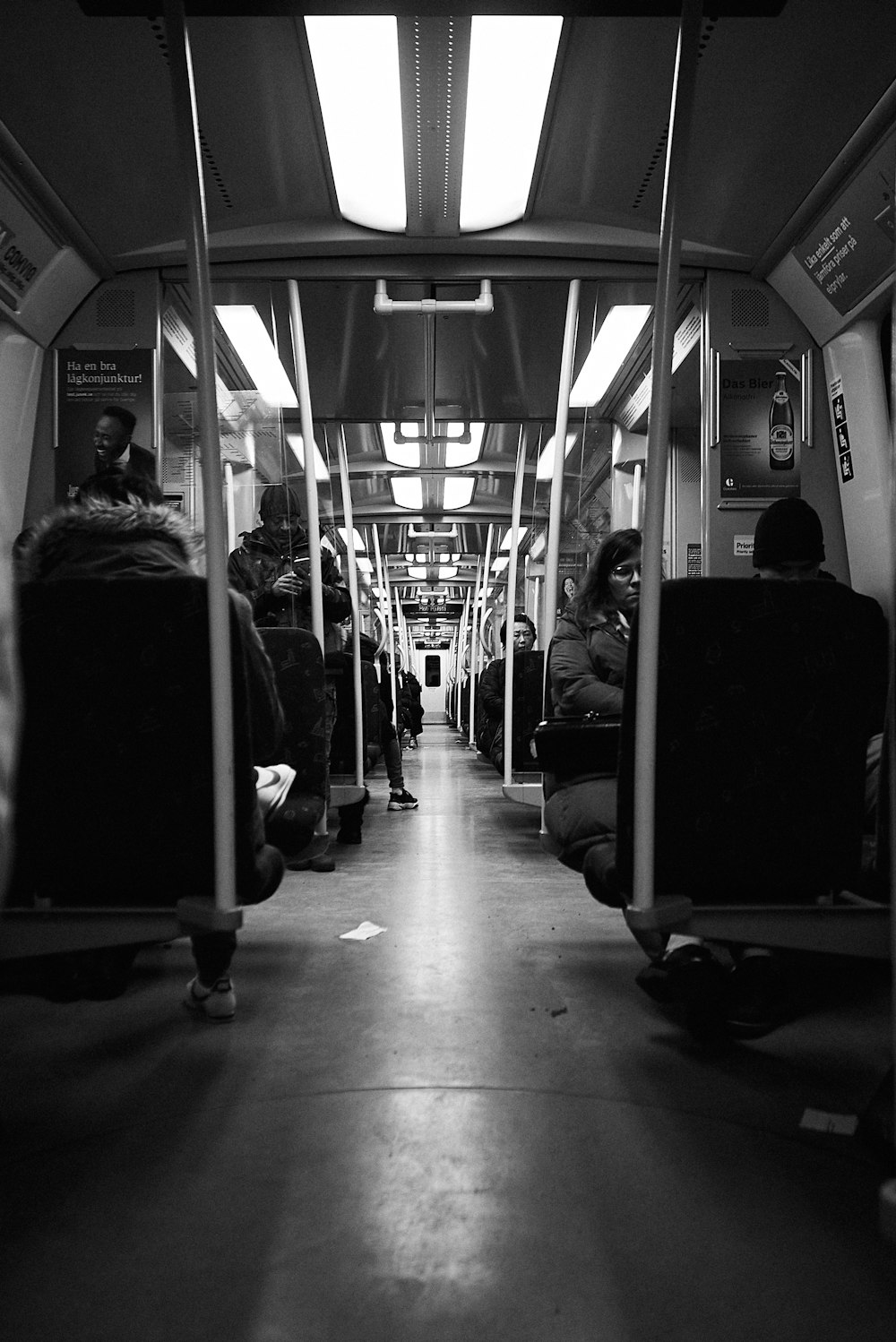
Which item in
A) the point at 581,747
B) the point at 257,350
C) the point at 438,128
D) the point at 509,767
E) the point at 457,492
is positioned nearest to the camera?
the point at 581,747

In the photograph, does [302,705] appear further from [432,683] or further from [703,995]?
[432,683]

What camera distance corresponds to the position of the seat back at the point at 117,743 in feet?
6.27

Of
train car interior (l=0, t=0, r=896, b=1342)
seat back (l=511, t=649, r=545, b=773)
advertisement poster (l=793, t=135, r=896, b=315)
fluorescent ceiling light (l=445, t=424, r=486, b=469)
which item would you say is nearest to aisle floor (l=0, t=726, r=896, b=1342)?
train car interior (l=0, t=0, r=896, b=1342)

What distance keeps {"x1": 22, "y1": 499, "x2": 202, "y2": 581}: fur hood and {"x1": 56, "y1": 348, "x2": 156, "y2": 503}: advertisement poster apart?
2.87 metres

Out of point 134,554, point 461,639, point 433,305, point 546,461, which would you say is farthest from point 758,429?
point 461,639

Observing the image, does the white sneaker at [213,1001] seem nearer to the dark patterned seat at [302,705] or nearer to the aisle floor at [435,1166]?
the aisle floor at [435,1166]

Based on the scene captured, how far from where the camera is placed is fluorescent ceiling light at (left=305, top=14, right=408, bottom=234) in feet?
12.5

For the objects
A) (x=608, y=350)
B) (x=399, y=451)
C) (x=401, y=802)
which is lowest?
(x=401, y=802)

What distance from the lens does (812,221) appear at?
14.9 ft

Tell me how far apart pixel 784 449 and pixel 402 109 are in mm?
2516

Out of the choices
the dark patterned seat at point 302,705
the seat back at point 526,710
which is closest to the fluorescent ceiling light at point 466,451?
the seat back at point 526,710

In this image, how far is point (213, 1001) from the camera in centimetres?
281

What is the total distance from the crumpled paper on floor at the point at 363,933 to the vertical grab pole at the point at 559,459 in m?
1.72

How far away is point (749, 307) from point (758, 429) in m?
0.66
